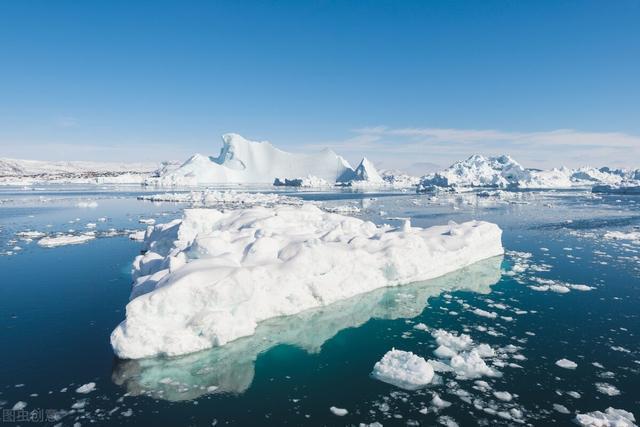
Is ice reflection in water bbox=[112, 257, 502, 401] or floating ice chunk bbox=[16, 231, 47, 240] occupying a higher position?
floating ice chunk bbox=[16, 231, 47, 240]

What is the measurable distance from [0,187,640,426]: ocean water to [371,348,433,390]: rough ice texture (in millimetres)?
217

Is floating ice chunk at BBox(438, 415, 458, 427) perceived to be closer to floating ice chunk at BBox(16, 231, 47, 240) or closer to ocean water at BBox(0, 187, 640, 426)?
ocean water at BBox(0, 187, 640, 426)

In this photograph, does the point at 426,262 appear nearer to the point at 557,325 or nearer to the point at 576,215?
the point at 557,325

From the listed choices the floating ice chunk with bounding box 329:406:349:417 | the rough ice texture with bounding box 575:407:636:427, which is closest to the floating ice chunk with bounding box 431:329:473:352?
the rough ice texture with bounding box 575:407:636:427

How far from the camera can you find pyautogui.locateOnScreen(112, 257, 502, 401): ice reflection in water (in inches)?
309

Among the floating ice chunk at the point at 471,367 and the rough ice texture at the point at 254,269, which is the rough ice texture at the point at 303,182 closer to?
the rough ice texture at the point at 254,269

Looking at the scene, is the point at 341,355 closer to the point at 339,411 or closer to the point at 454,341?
the point at 339,411

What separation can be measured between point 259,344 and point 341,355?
2.00 metres

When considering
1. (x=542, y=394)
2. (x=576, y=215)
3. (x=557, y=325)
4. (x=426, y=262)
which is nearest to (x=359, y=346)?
(x=542, y=394)

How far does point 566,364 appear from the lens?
851 centimetres

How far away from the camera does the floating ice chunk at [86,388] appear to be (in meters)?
7.50

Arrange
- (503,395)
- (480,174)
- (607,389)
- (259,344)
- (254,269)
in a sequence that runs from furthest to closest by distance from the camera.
→ (480,174)
(254,269)
(259,344)
(607,389)
(503,395)

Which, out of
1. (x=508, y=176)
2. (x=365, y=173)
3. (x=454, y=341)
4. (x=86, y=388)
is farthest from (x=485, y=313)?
(x=508, y=176)

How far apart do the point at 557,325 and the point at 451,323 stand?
2.72m
